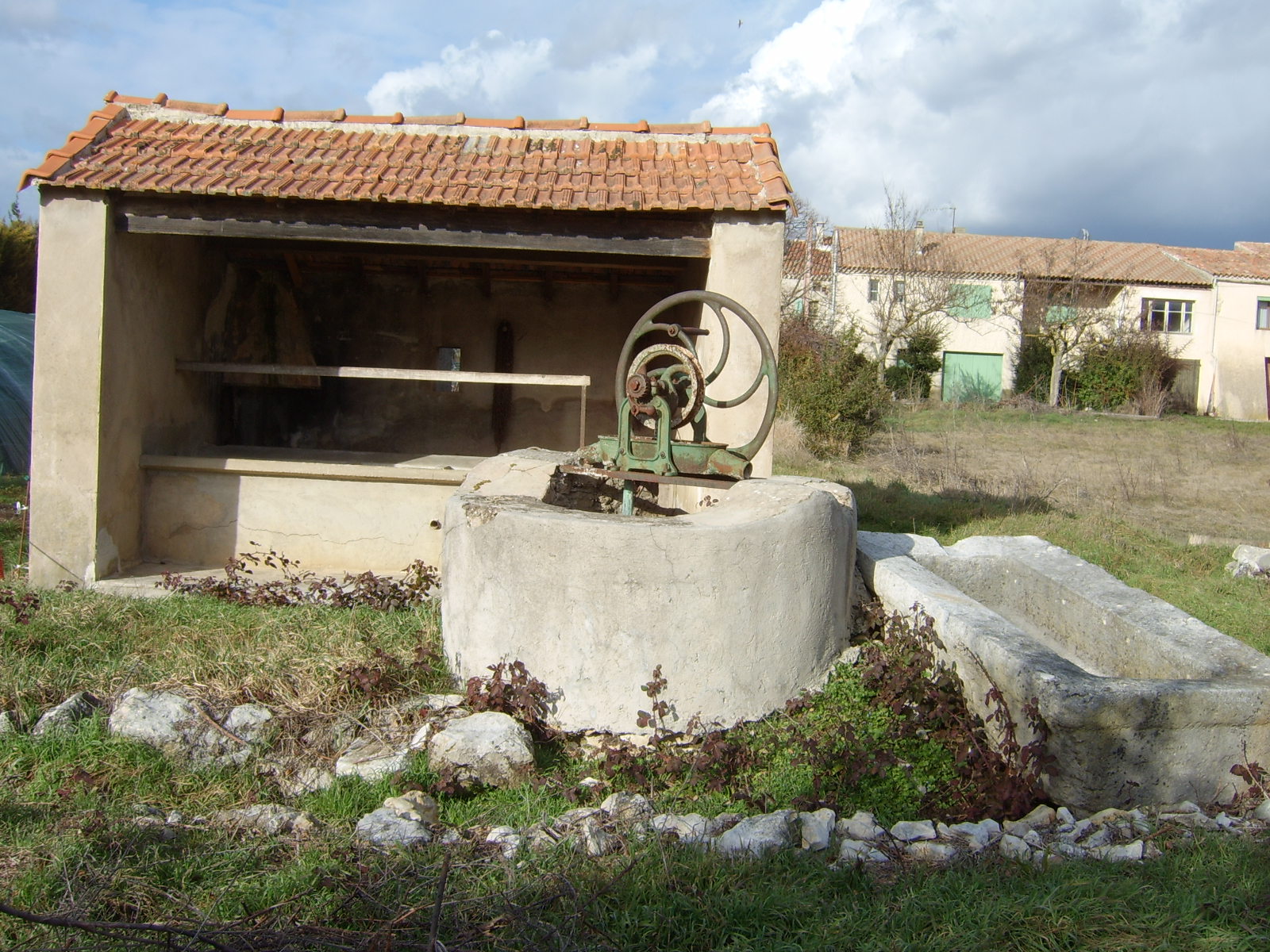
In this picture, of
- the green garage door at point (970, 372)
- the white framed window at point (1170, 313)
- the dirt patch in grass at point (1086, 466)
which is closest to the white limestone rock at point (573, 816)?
the dirt patch in grass at point (1086, 466)

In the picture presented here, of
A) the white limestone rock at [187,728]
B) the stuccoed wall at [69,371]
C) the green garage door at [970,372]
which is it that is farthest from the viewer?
the green garage door at [970,372]

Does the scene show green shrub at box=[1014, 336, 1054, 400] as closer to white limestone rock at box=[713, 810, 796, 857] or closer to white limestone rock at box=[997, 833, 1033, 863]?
white limestone rock at box=[997, 833, 1033, 863]

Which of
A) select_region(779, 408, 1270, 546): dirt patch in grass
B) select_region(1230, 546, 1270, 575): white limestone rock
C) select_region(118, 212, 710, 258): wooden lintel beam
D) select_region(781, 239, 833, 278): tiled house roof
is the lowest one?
select_region(1230, 546, 1270, 575): white limestone rock

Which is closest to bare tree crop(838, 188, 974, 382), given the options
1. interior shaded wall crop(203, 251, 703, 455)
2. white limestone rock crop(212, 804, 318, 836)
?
interior shaded wall crop(203, 251, 703, 455)

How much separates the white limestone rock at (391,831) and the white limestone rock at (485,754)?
1.54 feet

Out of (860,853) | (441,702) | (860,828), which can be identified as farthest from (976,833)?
(441,702)

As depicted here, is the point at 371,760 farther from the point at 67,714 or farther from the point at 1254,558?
the point at 1254,558

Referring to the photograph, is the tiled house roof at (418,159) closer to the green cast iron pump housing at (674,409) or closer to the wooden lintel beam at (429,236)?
the wooden lintel beam at (429,236)

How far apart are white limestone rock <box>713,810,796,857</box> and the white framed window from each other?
101ft

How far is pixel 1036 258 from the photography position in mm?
30516

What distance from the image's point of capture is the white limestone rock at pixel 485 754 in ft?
13.1

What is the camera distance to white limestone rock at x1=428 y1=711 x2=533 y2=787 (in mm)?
4008

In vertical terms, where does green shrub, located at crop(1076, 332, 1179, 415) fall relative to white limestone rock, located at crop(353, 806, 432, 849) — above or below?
above

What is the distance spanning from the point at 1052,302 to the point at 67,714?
1141 inches
